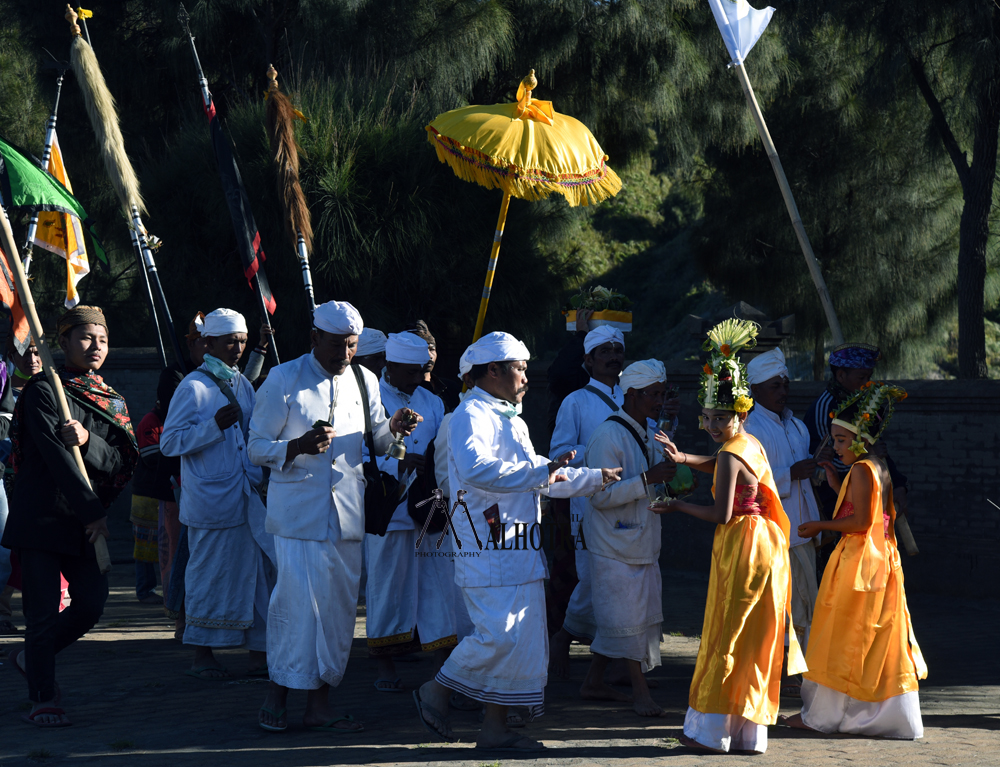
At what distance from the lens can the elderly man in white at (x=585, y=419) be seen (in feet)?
20.7

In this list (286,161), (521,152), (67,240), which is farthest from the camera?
(286,161)

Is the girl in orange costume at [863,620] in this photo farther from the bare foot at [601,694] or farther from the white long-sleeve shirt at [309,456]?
the white long-sleeve shirt at [309,456]

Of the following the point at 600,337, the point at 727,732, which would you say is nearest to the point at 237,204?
the point at 600,337

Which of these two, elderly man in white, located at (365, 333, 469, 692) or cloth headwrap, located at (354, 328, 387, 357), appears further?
cloth headwrap, located at (354, 328, 387, 357)

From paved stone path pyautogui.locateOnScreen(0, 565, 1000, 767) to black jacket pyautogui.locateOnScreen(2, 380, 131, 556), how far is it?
0.95 metres

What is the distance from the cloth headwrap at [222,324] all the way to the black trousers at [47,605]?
5.36 feet

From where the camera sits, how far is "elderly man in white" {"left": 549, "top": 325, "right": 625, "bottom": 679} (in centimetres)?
630

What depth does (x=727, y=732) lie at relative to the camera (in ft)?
16.4

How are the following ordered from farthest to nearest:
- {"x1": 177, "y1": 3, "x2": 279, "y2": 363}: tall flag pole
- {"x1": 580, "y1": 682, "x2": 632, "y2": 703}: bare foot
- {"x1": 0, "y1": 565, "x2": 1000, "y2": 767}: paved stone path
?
{"x1": 177, "y1": 3, "x2": 279, "y2": 363}: tall flag pole, {"x1": 580, "y1": 682, "x2": 632, "y2": 703}: bare foot, {"x1": 0, "y1": 565, "x2": 1000, "y2": 767}: paved stone path

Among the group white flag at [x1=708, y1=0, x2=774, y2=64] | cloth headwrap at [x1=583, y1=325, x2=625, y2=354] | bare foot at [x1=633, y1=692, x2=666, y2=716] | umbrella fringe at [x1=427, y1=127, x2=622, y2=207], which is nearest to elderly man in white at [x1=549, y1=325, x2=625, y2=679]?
cloth headwrap at [x1=583, y1=325, x2=625, y2=354]

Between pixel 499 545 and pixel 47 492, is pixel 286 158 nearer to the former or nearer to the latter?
pixel 47 492

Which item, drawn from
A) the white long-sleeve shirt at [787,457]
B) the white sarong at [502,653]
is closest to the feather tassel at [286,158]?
the white long-sleeve shirt at [787,457]

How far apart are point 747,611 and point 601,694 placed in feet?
4.21

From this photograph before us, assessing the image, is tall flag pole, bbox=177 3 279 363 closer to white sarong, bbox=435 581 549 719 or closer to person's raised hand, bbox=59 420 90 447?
person's raised hand, bbox=59 420 90 447
